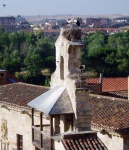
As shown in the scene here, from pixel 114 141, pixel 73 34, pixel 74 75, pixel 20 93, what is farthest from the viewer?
pixel 20 93

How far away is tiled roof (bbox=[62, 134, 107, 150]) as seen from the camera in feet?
40.4

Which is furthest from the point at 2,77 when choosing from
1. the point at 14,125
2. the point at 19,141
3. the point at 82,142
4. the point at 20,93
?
the point at 82,142

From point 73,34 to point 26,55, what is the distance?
63.6 meters

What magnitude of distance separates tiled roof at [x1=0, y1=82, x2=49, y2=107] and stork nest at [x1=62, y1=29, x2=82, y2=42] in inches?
282

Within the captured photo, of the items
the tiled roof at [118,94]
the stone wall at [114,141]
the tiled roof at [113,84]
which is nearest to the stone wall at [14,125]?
the stone wall at [114,141]

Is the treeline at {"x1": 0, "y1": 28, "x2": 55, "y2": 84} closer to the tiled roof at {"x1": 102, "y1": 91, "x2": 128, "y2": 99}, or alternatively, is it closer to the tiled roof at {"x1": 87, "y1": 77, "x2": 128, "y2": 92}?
the tiled roof at {"x1": 87, "y1": 77, "x2": 128, "y2": 92}

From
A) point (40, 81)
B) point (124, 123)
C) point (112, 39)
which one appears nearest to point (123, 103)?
point (124, 123)

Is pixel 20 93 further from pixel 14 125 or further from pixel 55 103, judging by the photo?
pixel 55 103

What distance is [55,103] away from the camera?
13.5 m

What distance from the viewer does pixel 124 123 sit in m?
16.6

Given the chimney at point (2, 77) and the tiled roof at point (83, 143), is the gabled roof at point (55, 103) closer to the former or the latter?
the tiled roof at point (83, 143)

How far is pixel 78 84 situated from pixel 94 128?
150 inches

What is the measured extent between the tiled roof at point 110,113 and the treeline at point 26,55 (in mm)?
38825

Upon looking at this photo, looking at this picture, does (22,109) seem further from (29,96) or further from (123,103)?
(123,103)
